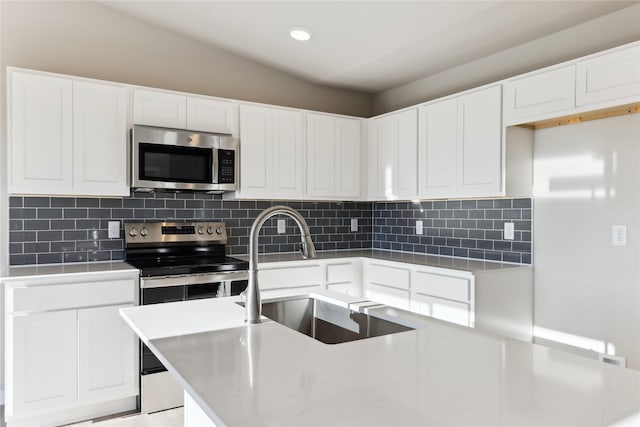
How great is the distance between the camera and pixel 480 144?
3219 millimetres

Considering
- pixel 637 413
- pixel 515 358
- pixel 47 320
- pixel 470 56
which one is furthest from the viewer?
pixel 470 56

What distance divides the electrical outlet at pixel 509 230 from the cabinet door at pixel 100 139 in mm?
2758

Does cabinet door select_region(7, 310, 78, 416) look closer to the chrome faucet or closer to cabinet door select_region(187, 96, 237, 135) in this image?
cabinet door select_region(187, 96, 237, 135)

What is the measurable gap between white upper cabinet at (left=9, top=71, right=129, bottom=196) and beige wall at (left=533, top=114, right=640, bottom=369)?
9.61ft

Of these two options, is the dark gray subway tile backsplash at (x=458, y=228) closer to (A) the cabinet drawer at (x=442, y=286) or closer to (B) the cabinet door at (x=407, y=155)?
(B) the cabinet door at (x=407, y=155)

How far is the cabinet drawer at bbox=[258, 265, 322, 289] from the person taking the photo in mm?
3492

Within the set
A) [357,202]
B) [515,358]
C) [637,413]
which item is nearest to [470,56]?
[357,202]

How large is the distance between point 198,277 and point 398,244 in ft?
7.03

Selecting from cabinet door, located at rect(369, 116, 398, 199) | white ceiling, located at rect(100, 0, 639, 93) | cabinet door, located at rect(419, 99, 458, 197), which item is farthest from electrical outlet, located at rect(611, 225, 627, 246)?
cabinet door, located at rect(369, 116, 398, 199)

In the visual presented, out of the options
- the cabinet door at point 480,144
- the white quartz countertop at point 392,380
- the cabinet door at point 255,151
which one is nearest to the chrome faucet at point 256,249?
the white quartz countertop at point 392,380

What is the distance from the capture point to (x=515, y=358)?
1.18 meters

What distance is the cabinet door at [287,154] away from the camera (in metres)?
3.79

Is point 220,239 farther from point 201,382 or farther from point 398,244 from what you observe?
point 201,382

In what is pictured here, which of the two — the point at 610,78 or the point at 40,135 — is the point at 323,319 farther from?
the point at 40,135
